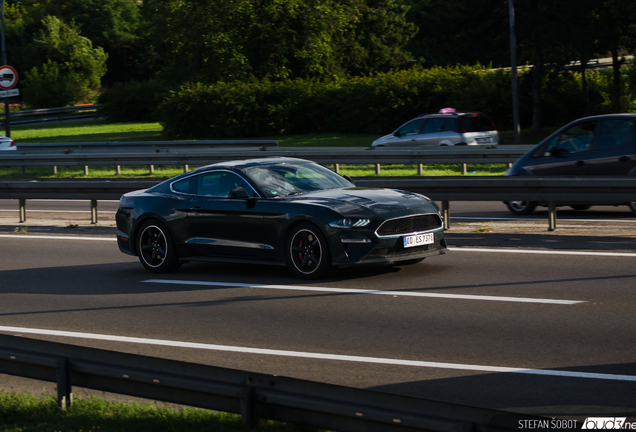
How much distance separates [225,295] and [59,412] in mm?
3904

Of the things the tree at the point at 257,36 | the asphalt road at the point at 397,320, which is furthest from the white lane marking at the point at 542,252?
the tree at the point at 257,36

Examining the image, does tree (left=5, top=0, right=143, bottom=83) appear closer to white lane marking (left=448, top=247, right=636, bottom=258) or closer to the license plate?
white lane marking (left=448, top=247, right=636, bottom=258)

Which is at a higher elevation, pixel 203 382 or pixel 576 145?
pixel 576 145

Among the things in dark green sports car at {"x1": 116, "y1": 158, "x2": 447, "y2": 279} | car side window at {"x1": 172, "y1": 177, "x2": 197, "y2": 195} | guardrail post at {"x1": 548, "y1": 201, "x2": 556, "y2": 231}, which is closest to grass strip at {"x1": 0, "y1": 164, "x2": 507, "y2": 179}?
guardrail post at {"x1": 548, "y1": 201, "x2": 556, "y2": 231}

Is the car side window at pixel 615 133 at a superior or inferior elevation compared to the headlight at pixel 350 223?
superior

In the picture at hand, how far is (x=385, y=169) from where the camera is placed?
25344 millimetres

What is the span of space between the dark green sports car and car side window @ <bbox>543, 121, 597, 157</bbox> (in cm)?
520

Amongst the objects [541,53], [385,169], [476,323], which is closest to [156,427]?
[476,323]

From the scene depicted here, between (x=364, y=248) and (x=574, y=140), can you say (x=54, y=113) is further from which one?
(x=364, y=248)

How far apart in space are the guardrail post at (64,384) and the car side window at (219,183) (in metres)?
5.18

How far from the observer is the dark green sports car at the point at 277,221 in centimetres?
897

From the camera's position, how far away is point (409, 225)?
9141 mm

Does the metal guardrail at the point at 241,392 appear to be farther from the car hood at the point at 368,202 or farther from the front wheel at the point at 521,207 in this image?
the front wheel at the point at 521,207

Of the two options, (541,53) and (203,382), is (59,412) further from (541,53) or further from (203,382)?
(541,53)
